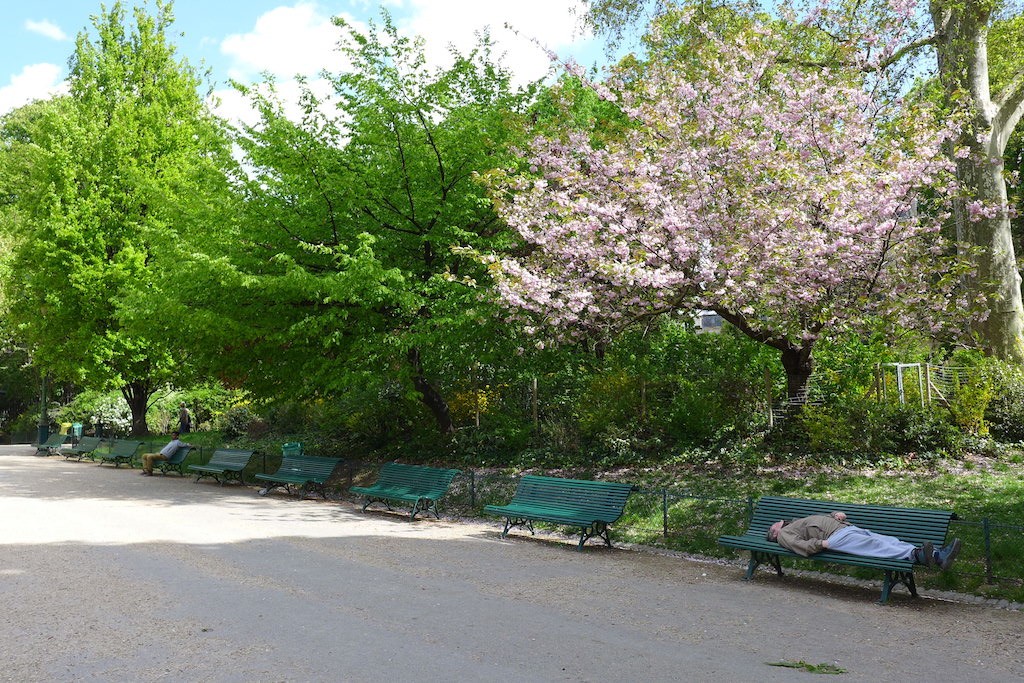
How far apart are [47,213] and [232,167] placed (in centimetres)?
1157

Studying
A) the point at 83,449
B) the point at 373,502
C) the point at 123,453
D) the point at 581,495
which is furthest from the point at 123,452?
the point at 581,495

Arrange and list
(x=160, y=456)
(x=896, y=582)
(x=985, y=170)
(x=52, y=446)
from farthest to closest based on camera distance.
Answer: (x=52, y=446) < (x=160, y=456) < (x=985, y=170) < (x=896, y=582)

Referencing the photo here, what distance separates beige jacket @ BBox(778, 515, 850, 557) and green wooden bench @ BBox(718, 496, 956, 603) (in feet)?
0.25

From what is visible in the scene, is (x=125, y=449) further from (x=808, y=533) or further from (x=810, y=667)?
(x=810, y=667)

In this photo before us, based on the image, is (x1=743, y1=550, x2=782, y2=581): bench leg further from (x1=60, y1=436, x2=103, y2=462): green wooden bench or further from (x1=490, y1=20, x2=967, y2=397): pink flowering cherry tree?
(x1=60, y1=436, x2=103, y2=462): green wooden bench

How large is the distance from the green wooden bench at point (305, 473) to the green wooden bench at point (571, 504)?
467cm

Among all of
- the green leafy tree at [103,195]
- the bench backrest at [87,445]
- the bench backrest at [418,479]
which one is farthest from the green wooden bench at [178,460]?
the bench backrest at [418,479]

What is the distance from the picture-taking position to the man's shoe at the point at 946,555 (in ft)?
22.6

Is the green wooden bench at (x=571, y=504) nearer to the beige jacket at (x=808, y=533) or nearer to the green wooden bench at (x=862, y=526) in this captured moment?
the green wooden bench at (x=862, y=526)

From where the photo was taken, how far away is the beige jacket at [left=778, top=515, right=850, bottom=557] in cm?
770

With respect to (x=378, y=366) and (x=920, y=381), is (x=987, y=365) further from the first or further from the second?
(x=378, y=366)

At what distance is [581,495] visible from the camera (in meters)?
10.6

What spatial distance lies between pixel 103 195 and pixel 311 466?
14539 millimetres

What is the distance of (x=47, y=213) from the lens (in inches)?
941
